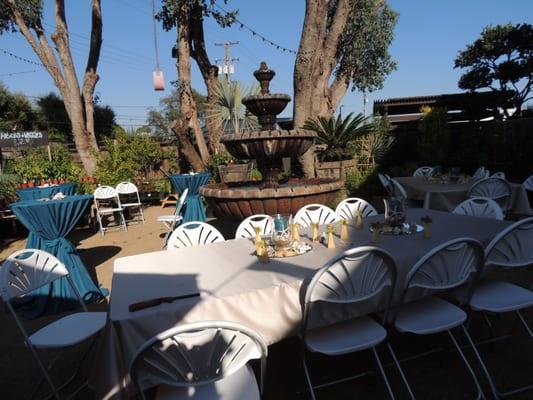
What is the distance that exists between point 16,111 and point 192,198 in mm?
15800

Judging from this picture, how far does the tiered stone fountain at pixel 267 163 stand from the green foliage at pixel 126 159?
6171mm

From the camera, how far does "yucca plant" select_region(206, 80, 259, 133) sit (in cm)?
1028

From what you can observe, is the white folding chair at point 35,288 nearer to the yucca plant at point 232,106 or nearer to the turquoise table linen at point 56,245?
the turquoise table linen at point 56,245

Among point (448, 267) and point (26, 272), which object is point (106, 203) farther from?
point (448, 267)

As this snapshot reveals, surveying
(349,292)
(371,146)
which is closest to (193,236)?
(349,292)

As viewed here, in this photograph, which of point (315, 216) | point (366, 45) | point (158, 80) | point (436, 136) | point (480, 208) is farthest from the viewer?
point (366, 45)

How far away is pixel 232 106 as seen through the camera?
34.4 feet

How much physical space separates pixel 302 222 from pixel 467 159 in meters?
7.65

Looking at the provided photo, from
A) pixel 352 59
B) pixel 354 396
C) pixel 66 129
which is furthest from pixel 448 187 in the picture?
pixel 66 129

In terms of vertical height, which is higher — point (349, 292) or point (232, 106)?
point (232, 106)

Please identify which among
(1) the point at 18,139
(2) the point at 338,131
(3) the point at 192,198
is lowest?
(3) the point at 192,198

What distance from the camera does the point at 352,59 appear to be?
14.7 meters

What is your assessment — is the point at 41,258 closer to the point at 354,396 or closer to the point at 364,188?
the point at 354,396

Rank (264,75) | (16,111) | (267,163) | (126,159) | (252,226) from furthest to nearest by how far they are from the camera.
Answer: (16,111) → (126,159) → (267,163) → (264,75) → (252,226)
